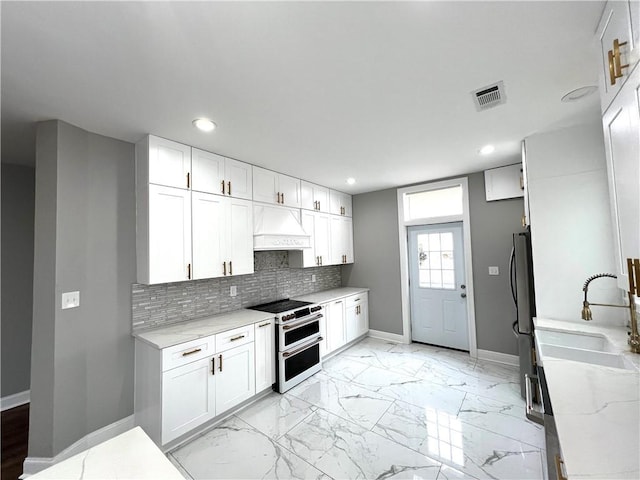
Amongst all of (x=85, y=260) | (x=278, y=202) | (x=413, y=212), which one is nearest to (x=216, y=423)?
(x=85, y=260)

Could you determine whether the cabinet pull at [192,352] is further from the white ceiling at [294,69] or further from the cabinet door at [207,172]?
the white ceiling at [294,69]

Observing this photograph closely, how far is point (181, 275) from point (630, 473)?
278cm

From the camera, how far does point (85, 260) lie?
87.2 inches

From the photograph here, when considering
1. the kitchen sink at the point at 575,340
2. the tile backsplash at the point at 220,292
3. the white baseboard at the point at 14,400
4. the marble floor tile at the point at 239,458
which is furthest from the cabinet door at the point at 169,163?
the kitchen sink at the point at 575,340

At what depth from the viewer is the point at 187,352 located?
7.32 feet

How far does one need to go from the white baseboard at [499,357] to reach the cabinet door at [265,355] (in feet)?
9.33

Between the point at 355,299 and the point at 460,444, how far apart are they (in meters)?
2.46

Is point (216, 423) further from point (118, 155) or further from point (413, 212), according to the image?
point (413, 212)

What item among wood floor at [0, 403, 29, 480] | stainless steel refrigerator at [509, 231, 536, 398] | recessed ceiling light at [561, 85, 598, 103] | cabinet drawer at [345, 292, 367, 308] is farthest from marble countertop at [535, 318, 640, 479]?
wood floor at [0, 403, 29, 480]

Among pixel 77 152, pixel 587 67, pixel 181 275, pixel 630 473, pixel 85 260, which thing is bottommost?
pixel 630 473

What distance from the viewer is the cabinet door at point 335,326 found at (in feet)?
12.6

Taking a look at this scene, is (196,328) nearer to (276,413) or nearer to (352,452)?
(276,413)

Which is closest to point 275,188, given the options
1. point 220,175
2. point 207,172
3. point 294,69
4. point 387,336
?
point 220,175

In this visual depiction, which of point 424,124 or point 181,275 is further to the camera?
point 181,275
